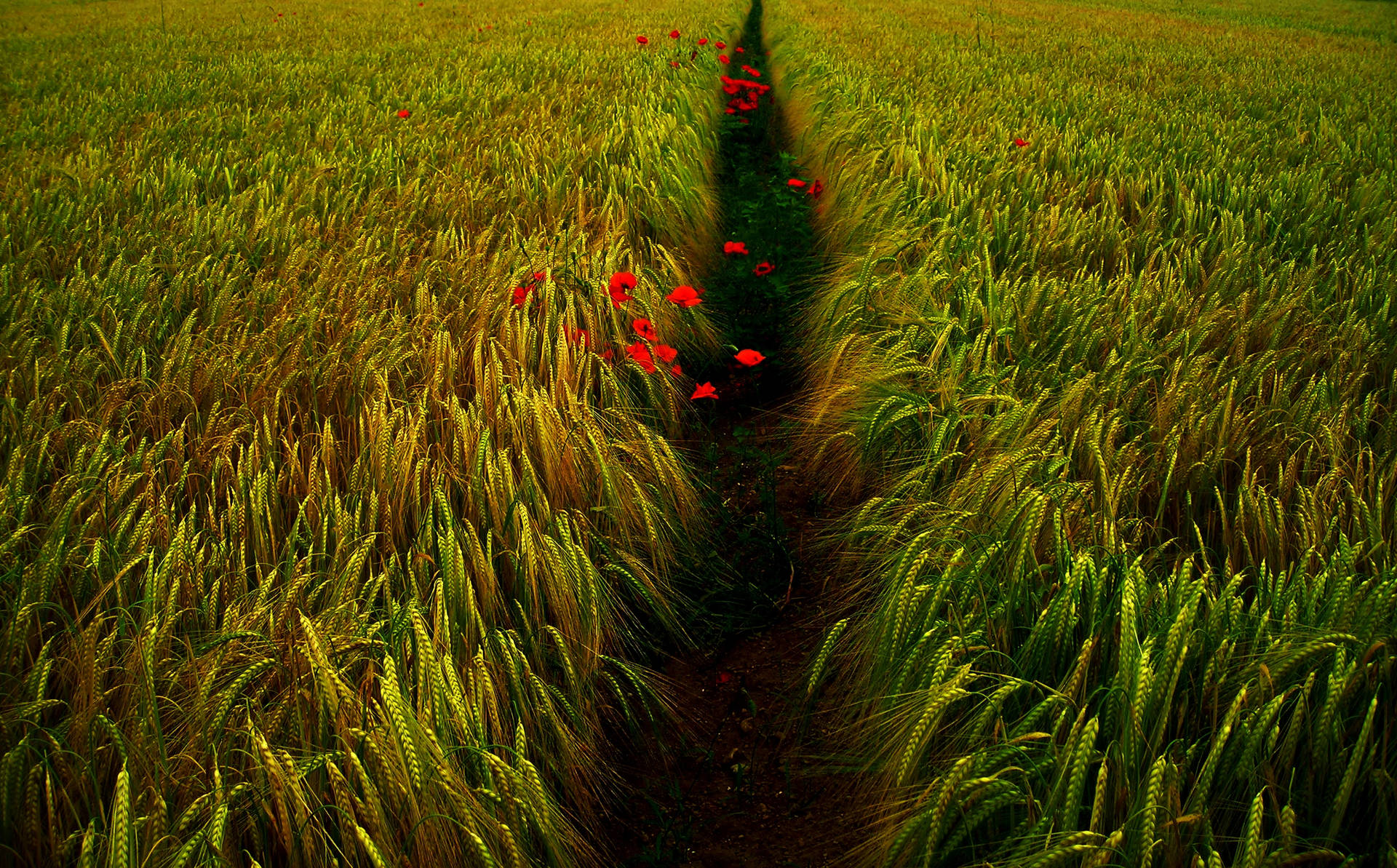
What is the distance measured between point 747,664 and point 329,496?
3.09ft

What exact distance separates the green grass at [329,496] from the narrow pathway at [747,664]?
0.11 meters

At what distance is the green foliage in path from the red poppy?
49 cm

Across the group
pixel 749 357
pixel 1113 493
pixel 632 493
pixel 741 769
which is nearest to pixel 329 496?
pixel 632 493

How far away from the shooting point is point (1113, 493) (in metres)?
1.51

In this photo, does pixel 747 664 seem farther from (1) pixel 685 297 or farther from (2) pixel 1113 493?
(1) pixel 685 297

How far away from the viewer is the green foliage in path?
3.32 feet

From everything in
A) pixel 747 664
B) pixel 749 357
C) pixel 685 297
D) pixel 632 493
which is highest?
pixel 685 297

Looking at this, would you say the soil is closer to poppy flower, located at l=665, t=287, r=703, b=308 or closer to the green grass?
the green grass

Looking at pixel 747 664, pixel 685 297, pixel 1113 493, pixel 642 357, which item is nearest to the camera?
pixel 1113 493

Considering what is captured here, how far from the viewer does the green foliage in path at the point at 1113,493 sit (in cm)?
101

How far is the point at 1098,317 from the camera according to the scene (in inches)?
88.0

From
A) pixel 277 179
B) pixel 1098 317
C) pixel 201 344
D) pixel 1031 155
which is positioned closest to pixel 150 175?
pixel 277 179

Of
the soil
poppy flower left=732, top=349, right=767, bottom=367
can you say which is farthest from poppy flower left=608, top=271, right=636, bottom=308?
the soil


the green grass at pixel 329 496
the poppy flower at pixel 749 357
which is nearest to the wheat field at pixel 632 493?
the green grass at pixel 329 496
